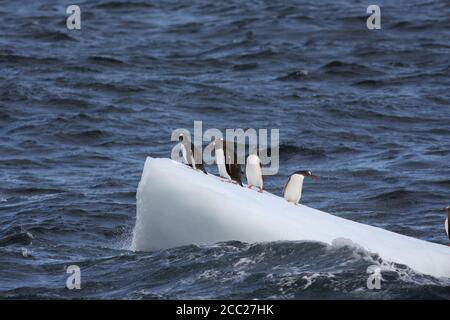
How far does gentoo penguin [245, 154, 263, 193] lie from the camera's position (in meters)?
15.9

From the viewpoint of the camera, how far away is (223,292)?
509 inches

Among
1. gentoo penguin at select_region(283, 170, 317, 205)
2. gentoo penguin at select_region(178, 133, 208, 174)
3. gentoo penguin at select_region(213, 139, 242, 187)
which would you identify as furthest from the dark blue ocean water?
gentoo penguin at select_region(283, 170, 317, 205)

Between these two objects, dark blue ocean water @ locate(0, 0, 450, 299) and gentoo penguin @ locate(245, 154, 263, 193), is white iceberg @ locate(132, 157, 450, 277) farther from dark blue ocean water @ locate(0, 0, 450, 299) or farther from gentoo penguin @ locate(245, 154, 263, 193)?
gentoo penguin @ locate(245, 154, 263, 193)

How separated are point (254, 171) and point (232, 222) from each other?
75.3 inches

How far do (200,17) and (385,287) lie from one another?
2459cm

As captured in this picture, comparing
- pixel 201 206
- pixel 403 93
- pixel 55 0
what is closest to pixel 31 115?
pixel 403 93

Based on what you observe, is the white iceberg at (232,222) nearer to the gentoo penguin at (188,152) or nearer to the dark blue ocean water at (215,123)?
the dark blue ocean water at (215,123)

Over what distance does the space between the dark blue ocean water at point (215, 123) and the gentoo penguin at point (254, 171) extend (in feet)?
6.90

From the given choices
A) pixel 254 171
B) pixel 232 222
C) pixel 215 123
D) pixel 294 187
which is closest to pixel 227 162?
pixel 254 171

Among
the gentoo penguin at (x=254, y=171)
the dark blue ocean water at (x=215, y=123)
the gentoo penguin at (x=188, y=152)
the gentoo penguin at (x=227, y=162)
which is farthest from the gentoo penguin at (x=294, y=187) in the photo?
the dark blue ocean water at (x=215, y=123)

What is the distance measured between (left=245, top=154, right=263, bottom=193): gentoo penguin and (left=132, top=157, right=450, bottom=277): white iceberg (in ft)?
2.02

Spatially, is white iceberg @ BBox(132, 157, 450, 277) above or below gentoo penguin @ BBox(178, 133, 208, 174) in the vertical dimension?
below

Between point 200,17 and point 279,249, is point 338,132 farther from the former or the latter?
point 200,17

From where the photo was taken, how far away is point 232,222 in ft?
46.9
